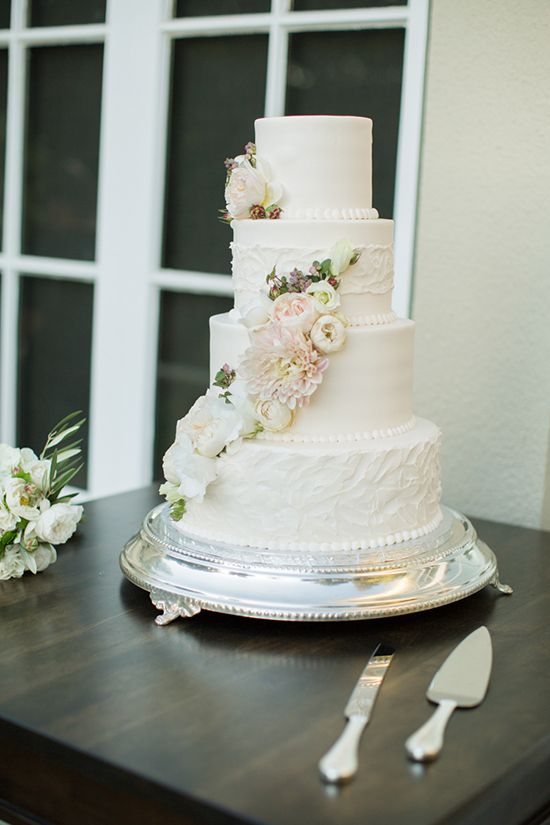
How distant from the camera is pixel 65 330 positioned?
7.82 ft

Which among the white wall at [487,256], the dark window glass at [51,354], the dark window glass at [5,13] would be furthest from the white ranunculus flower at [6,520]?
the dark window glass at [5,13]

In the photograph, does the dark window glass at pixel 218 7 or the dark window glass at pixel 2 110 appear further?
the dark window glass at pixel 2 110

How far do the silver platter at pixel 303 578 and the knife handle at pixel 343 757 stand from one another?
216mm

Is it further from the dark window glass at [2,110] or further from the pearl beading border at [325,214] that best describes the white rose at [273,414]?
the dark window glass at [2,110]

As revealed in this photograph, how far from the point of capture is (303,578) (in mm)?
1128

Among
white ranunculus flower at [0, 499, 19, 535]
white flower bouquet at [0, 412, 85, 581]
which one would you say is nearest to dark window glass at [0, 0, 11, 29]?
white flower bouquet at [0, 412, 85, 581]

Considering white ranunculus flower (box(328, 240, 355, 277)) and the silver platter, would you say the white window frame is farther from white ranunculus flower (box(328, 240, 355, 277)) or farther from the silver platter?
the silver platter

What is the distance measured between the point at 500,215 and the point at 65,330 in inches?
44.9

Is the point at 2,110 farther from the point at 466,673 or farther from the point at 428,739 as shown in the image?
the point at 428,739

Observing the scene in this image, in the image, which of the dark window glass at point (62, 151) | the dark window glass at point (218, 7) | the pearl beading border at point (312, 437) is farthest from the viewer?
the dark window glass at point (62, 151)

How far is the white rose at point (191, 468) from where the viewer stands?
3.88 ft

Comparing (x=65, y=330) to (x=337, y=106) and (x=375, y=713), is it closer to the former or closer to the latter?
(x=337, y=106)

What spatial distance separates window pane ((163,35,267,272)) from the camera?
6.60 ft

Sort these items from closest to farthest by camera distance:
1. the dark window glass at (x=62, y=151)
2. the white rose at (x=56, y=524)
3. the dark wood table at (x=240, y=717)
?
1. the dark wood table at (x=240, y=717)
2. the white rose at (x=56, y=524)
3. the dark window glass at (x=62, y=151)
